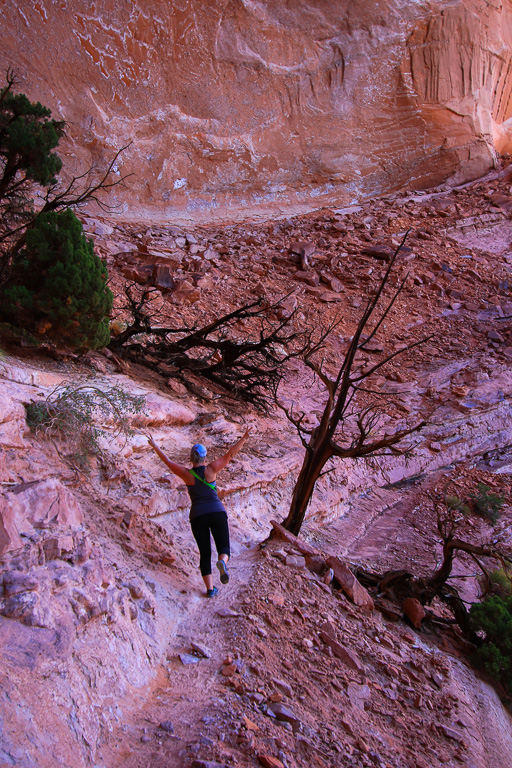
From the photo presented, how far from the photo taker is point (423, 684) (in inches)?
142

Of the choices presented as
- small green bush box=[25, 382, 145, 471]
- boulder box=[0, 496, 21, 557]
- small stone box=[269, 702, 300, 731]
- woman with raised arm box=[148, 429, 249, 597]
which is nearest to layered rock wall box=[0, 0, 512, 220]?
small green bush box=[25, 382, 145, 471]

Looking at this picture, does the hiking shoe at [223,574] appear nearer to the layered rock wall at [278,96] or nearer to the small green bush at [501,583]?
the small green bush at [501,583]

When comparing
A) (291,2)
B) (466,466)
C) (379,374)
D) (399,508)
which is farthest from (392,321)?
(291,2)

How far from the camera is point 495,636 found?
14.6 feet

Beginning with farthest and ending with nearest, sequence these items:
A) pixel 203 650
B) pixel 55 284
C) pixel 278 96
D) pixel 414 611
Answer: pixel 278 96
pixel 55 284
pixel 414 611
pixel 203 650

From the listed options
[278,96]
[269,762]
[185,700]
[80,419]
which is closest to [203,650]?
[185,700]

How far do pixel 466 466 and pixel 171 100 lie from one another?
12.8 meters

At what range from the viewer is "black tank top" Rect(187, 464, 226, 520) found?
148 inches

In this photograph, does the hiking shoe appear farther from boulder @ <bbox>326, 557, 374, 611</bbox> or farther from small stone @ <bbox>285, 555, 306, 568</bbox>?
boulder @ <bbox>326, 557, 374, 611</bbox>

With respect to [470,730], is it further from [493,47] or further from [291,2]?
[493,47]

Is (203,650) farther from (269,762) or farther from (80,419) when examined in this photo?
(80,419)

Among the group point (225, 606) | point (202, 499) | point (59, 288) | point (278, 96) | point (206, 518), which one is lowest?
point (225, 606)

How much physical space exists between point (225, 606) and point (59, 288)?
3700 millimetres

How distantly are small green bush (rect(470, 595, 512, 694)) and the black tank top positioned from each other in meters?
2.50
